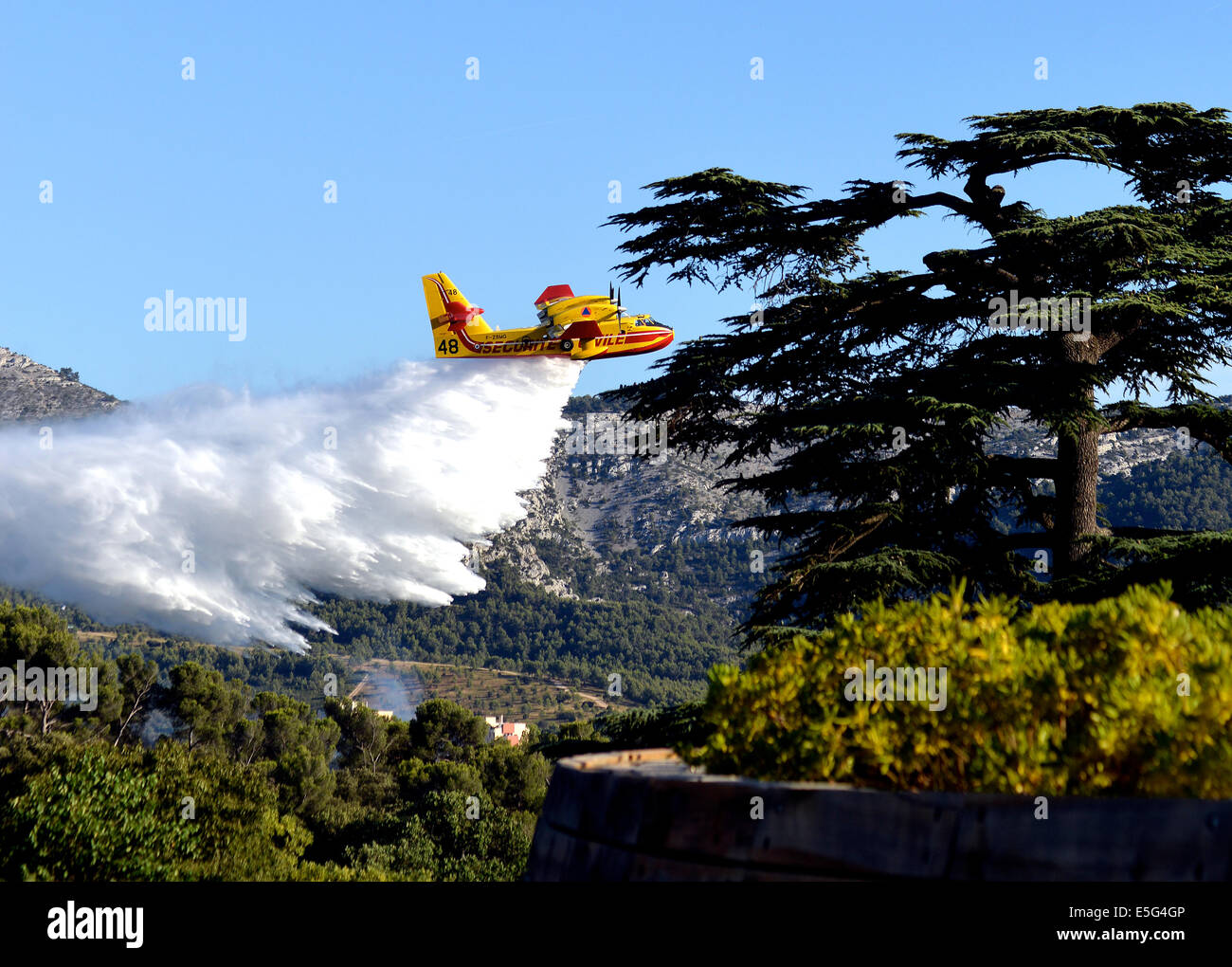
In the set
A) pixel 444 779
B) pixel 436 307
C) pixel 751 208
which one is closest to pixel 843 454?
pixel 751 208

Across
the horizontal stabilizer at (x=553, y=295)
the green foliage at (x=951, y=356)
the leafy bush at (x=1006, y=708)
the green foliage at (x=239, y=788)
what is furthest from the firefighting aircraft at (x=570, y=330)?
the leafy bush at (x=1006, y=708)

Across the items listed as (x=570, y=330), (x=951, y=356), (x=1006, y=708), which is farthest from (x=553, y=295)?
(x=1006, y=708)

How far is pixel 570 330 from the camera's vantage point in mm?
35188

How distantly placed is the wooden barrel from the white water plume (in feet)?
111

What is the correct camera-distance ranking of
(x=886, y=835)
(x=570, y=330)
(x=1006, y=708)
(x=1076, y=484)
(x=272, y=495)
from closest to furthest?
(x=886, y=835) → (x=1006, y=708) → (x=1076, y=484) → (x=570, y=330) → (x=272, y=495)

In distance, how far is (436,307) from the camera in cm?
4053

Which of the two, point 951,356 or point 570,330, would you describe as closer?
point 951,356

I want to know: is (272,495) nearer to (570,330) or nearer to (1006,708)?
(570,330)

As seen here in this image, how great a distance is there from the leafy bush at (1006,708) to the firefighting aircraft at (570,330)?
2662 centimetres

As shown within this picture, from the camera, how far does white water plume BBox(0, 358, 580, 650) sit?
42.6m

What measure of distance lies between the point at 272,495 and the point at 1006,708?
41.9m

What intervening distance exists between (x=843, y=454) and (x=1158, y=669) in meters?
13.1

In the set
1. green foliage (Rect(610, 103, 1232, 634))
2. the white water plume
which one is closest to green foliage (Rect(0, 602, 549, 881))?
the white water plume

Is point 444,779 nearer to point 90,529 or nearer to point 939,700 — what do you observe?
point 90,529
